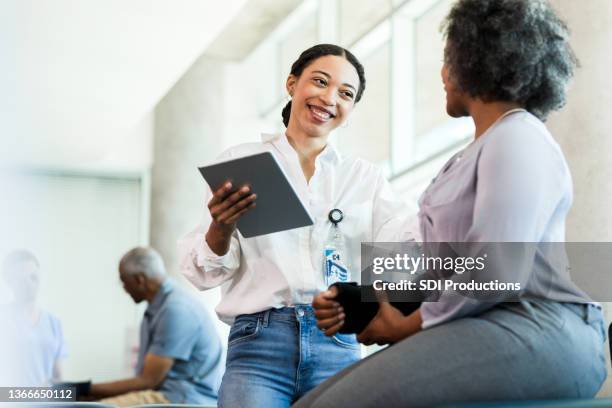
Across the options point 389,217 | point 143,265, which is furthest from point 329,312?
point 143,265

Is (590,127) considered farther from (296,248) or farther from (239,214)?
(239,214)

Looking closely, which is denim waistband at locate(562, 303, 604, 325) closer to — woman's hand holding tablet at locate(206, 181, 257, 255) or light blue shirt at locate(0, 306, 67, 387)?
woman's hand holding tablet at locate(206, 181, 257, 255)

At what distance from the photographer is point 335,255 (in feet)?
7.07

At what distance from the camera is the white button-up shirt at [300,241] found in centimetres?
211

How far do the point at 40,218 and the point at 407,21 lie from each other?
15.7ft

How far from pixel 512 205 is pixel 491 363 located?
269mm

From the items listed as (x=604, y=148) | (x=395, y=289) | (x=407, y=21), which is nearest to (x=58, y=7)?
(x=407, y=21)

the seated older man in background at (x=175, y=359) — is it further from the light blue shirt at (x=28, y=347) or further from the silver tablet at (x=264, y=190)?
the silver tablet at (x=264, y=190)

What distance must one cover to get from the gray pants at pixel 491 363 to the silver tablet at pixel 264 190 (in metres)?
0.54

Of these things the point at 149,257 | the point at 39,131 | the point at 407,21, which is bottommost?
the point at 149,257

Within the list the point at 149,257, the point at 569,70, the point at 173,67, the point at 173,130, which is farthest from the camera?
the point at 173,130

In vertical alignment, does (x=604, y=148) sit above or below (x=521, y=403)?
above

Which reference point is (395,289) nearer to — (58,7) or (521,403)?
(521,403)

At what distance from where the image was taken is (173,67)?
21.2 ft
